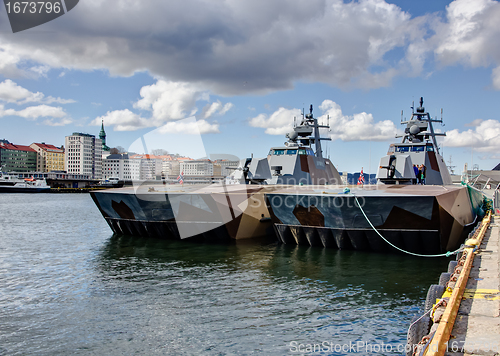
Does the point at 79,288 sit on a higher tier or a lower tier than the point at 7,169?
lower

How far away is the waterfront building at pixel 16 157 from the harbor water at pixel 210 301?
11594cm

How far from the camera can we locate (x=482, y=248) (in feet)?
30.7

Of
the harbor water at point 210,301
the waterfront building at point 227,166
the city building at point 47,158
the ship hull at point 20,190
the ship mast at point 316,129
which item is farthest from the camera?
the city building at point 47,158

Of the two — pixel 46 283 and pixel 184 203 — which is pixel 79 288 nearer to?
pixel 46 283

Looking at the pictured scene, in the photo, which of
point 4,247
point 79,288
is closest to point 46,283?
point 79,288

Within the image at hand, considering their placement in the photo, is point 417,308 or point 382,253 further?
point 382,253

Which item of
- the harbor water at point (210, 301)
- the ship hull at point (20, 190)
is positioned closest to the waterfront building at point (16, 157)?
the ship hull at point (20, 190)

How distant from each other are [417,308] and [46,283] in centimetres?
923

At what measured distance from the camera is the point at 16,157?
114m

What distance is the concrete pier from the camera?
12.6 ft

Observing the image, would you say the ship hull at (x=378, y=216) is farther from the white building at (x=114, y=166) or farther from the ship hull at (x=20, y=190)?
the white building at (x=114, y=166)

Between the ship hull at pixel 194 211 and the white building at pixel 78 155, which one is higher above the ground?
the white building at pixel 78 155

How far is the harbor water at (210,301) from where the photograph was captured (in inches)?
247

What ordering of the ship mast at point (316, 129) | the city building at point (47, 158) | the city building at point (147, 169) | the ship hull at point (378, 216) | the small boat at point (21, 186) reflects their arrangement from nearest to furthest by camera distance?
1. the ship hull at point (378, 216)
2. the city building at point (147, 169)
3. the ship mast at point (316, 129)
4. the small boat at point (21, 186)
5. the city building at point (47, 158)
